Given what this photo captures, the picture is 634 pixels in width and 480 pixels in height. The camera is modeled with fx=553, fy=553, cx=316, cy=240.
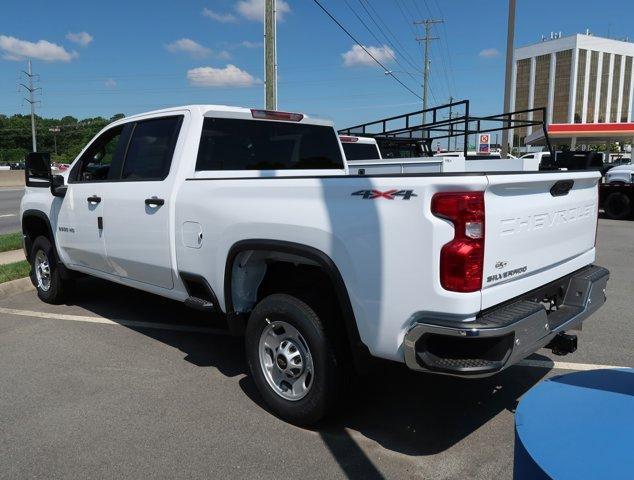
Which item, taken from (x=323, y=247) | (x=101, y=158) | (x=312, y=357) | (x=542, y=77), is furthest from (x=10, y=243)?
(x=542, y=77)

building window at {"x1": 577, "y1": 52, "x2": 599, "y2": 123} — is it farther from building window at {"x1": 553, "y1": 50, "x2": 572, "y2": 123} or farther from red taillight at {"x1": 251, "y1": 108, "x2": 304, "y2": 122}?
red taillight at {"x1": 251, "y1": 108, "x2": 304, "y2": 122}

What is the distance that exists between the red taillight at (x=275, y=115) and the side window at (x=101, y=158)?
1.29m

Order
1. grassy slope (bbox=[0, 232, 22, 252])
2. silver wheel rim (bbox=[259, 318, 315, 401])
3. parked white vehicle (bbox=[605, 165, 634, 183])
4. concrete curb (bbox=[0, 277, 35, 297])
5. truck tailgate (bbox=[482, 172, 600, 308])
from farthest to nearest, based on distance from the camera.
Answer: parked white vehicle (bbox=[605, 165, 634, 183]), grassy slope (bbox=[0, 232, 22, 252]), concrete curb (bbox=[0, 277, 35, 297]), silver wheel rim (bbox=[259, 318, 315, 401]), truck tailgate (bbox=[482, 172, 600, 308])

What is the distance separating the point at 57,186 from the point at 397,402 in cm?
400

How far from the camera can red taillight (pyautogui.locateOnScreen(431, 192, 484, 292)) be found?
8.79 feet

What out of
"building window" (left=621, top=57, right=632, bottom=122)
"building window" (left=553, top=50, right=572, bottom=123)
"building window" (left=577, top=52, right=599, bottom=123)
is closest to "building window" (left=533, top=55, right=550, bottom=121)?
"building window" (left=553, top=50, right=572, bottom=123)

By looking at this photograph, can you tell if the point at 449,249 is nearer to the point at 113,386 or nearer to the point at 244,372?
the point at 244,372

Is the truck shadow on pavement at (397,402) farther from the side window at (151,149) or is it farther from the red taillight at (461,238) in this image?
the side window at (151,149)

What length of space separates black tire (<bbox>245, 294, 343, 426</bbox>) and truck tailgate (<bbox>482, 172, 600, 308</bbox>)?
3.27 feet

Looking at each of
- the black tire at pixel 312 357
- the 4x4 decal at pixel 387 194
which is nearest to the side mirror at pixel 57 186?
the black tire at pixel 312 357

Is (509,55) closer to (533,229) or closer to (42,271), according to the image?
(42,271)

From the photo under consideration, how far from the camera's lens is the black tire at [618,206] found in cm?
1571

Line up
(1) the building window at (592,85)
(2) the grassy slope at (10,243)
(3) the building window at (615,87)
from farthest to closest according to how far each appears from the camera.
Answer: (3) the building window at (615,87), (1) the building window at (592,85), (2) the grassy slope at (10,243)

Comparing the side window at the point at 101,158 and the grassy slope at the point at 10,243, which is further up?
the side window at the point at 101,158
